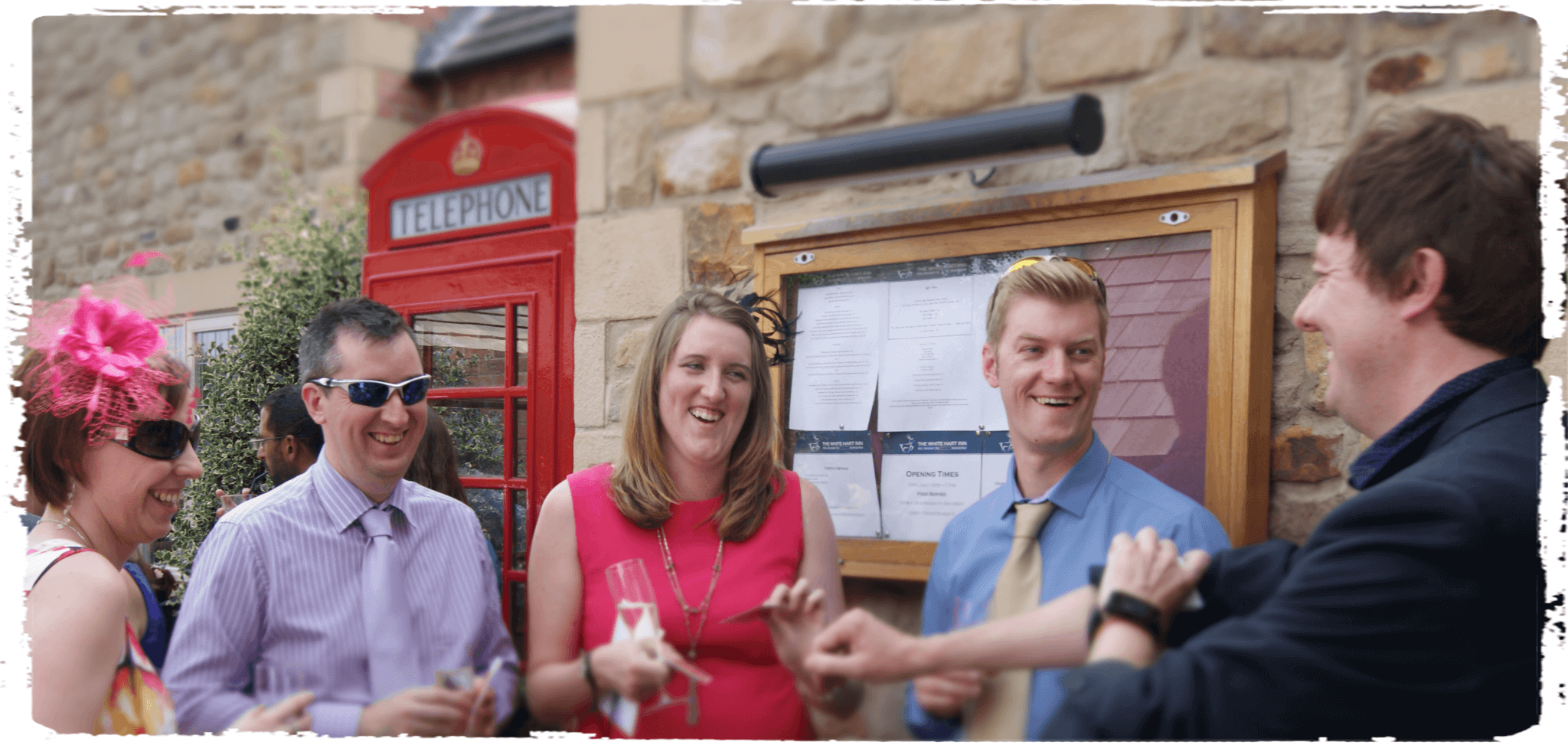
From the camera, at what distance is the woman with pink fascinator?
1.88 m

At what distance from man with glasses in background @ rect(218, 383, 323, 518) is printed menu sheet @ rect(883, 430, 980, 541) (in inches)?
58.0

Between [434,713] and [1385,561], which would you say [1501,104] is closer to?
[1385,561]

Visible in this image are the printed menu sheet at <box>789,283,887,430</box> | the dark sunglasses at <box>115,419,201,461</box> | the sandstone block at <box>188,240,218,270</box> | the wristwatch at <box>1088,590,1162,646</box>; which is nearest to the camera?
the wristwatch at <box>1088,590,1162,646</box>

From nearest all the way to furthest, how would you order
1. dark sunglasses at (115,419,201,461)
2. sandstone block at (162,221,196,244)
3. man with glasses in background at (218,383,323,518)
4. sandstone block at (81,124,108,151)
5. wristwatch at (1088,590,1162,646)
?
wristwatch at (1088,590,1162,646) → dark sunglasses at (115,419,201,461) → man with glasses in background at (218,383,323,518) → sandstone block at (162,221,196,244) → sandstone block at (81,124,108,151)

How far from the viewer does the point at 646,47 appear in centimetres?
310

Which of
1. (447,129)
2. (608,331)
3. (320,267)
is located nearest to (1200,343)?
(608,331)

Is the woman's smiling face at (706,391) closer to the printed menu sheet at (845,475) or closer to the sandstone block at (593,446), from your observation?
the printed menu sheet at (845,475)

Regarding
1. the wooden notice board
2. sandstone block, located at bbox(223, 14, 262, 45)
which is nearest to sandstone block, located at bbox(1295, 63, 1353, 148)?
the wooden notice board

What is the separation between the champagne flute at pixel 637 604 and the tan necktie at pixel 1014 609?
565 millimetres

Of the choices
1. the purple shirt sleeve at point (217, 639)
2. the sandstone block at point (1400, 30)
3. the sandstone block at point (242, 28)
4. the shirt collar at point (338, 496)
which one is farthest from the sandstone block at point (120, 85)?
the sandstone block at point (1400, 30)

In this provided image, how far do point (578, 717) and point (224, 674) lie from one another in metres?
0.64

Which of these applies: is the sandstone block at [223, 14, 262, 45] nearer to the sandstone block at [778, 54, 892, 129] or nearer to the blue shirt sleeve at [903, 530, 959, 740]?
the sandstone block at [778, 54, 892, 129]

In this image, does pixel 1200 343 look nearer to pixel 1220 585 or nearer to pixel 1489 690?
pixel 1220 585

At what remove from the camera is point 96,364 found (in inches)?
82.7
